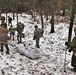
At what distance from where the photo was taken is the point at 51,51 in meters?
15.2

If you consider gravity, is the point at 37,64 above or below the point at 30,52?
below

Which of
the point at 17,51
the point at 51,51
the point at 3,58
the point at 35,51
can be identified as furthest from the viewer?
the point at 51,51

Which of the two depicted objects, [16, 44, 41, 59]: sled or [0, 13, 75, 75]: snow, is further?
[16, 44, 41, 59]: sled

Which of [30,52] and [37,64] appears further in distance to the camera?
[30,52]

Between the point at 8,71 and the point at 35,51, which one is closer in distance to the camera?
the point at 8,71

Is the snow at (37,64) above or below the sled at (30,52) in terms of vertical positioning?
below

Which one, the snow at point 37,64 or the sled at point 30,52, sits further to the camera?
the sled at point 30,52

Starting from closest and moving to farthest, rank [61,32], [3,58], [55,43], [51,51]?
[3,58], [51,51], [55,43], [61,32]

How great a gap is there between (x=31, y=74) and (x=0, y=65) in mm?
1689

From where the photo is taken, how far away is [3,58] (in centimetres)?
1211

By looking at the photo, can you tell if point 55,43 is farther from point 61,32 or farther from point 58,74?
point 58,74

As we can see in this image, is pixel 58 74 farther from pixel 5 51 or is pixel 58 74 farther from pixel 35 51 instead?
pixel 5 51

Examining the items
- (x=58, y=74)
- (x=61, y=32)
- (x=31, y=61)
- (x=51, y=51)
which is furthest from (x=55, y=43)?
(x=58, y=74)

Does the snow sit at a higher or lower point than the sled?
lower
